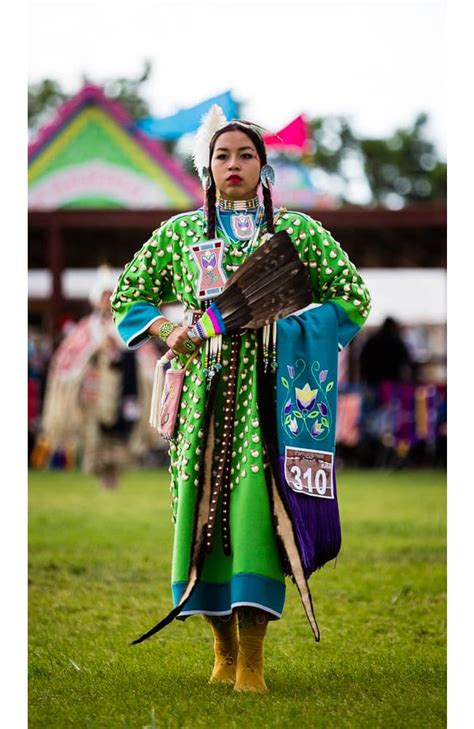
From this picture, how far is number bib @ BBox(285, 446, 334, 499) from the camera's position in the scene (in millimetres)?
4251

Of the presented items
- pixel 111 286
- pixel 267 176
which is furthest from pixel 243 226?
pixel 111 286

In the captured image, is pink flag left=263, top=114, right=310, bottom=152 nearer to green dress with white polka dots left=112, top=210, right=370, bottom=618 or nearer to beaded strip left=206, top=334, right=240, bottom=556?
green dress with white polka dots left=112, top=210, right=370, bottom=618

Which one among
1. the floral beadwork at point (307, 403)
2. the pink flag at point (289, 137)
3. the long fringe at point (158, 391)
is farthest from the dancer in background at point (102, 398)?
the floral beadwork at point (307, 403)

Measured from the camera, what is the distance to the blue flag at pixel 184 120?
489 cm

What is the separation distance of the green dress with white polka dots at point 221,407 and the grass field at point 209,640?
0.34 meters

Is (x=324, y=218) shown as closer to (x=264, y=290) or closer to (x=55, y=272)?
(x=55, y=272)

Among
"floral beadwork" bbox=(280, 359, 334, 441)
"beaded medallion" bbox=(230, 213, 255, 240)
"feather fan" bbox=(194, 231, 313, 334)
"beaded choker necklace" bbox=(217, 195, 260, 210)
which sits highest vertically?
"beaded choker necklace" bbox=(217, 195, 260, 210)

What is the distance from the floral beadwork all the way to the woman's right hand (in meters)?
0.31

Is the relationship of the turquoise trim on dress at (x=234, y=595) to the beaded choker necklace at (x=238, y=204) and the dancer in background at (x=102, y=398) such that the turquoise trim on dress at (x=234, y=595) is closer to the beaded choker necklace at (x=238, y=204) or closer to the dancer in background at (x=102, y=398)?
the beaded choker necklace at (x=238, y=204)

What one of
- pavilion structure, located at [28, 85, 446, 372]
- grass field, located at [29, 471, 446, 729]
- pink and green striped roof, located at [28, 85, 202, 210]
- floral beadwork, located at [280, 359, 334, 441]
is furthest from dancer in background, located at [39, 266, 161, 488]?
floral beadwork, located at [280, 359, 334, 441]

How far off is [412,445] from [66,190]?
18.6ft

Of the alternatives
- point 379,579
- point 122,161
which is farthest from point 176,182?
point 379,579

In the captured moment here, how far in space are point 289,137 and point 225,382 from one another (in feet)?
3.26

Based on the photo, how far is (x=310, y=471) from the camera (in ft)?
14.1
